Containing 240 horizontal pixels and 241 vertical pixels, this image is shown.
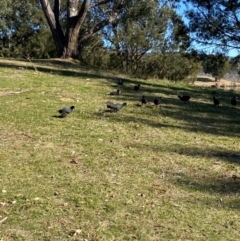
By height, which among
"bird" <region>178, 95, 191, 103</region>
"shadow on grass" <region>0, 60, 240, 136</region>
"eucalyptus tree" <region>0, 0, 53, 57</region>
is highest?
"eucalyptus tree" <region>0, 0, 53, 57</region>

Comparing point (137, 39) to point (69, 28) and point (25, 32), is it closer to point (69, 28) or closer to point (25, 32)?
point (25, 32)

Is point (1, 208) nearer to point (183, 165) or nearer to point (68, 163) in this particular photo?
point (68, 163)

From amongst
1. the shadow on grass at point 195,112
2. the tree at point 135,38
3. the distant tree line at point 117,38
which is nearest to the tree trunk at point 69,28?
the distant tree line at point 117,38

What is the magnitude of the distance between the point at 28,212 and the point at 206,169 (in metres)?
2.25

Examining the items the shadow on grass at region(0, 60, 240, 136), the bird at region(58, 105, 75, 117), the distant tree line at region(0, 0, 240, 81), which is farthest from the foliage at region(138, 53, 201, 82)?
the bird at region(58, 105, 75, 117)

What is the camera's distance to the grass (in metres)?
3.91

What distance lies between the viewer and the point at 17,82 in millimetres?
9984

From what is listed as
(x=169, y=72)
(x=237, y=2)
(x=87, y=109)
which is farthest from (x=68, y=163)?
(x=169, y=72)

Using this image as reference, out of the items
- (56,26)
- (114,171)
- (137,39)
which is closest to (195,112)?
(114,171)

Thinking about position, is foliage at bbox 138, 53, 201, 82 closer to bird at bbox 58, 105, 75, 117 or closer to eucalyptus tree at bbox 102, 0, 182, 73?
eucalyptus tree at bbox 102, 0, 182, 73

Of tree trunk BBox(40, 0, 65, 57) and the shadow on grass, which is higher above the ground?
tree trunk BBox(40, 0, 65, 57)

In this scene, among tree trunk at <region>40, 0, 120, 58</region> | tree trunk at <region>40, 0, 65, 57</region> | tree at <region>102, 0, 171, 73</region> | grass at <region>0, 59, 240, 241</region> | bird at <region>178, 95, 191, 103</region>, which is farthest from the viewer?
tree at <region>102, 0, 171, 73</region>

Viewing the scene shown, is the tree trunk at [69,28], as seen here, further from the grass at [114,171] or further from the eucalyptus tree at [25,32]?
the eucalyptus tree at [25,32]

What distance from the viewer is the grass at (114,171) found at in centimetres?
391
